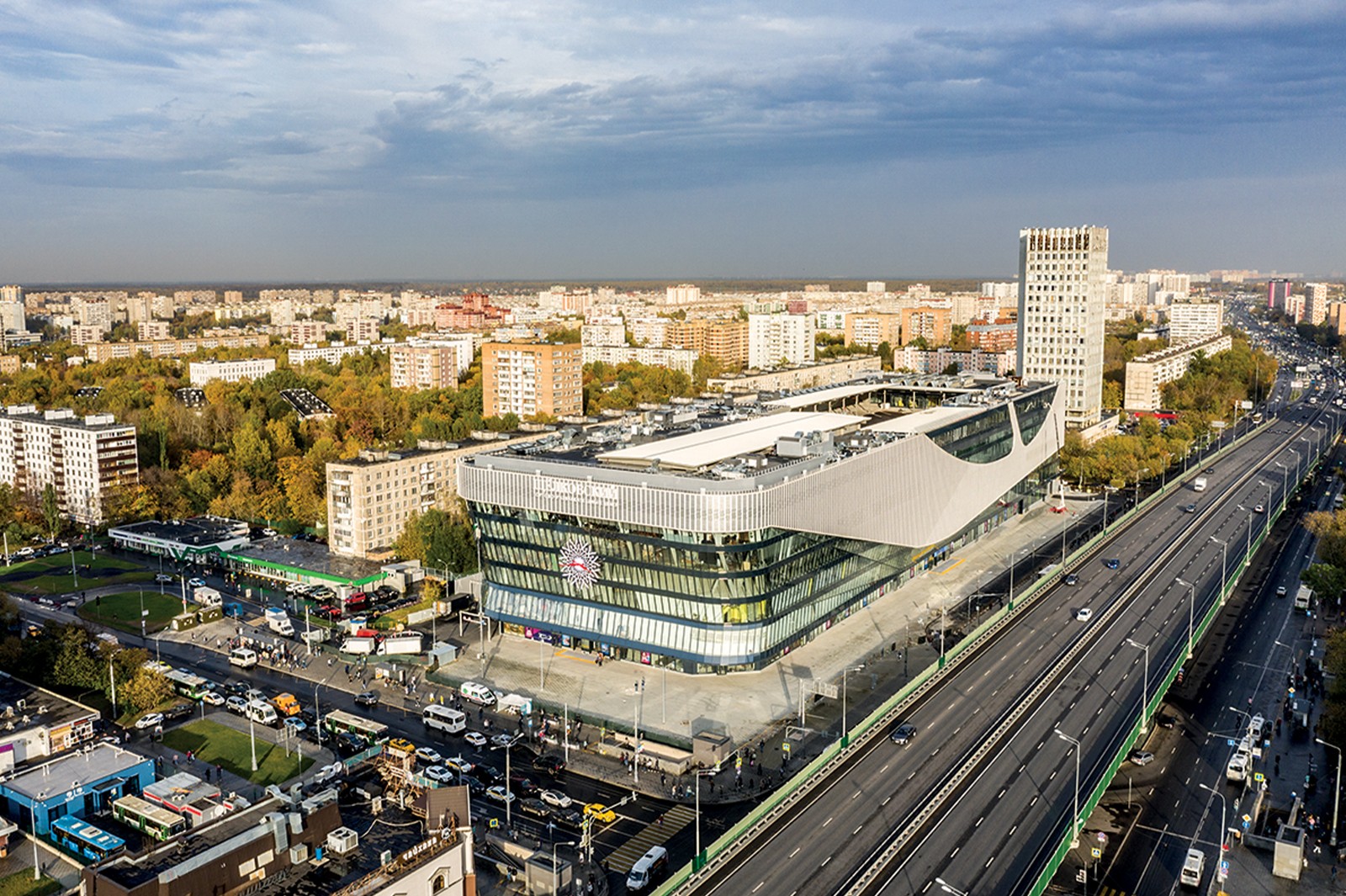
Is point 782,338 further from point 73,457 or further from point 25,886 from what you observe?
point 25,886

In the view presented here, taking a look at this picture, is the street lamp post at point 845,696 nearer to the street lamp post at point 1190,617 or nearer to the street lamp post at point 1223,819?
the street lamp post at point 1223,819

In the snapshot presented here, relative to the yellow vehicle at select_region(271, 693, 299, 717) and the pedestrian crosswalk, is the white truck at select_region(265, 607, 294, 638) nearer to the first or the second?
the yellow vehicle at select_region(271, 693, 299, 717)

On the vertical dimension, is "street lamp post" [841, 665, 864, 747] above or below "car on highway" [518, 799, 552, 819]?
above

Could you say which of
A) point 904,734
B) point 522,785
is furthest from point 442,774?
point 904,734

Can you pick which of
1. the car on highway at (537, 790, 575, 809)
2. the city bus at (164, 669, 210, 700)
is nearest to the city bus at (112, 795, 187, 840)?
the city bus at (164, 669, 210, 700)

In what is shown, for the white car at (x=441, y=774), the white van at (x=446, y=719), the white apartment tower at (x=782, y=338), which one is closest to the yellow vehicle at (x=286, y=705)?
the white van at (x=446, y=719)
